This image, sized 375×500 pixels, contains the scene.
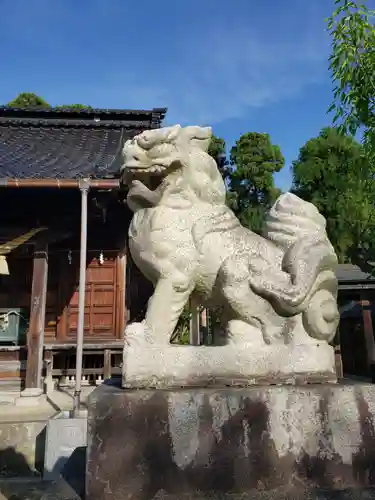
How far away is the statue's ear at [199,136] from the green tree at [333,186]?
1207 centimetres

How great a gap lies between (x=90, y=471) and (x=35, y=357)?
5.37 meters

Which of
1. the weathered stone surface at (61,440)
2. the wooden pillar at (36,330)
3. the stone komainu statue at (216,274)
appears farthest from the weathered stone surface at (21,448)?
the stone komainu statue at (216,274)

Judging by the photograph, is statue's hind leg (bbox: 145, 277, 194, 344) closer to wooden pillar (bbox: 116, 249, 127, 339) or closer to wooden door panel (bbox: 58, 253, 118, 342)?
wooden pillar (bbox: 116, 249, 127, 339)

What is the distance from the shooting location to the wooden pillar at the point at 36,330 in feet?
21.6

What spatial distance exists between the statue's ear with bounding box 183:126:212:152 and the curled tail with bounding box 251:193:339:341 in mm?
556

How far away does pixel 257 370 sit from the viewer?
1988 millimetres

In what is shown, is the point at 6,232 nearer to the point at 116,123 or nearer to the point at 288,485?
the point at 116,123

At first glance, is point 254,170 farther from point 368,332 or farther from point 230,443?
point 230,443

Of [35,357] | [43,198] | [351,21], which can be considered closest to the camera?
[351,21]

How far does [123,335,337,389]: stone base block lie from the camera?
192 cm

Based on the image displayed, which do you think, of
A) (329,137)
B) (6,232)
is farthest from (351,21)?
(329,137)

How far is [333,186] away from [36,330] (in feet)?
39.5

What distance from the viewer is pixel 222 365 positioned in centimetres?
199

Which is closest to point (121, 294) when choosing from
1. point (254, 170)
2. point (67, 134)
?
point (67, 134)
